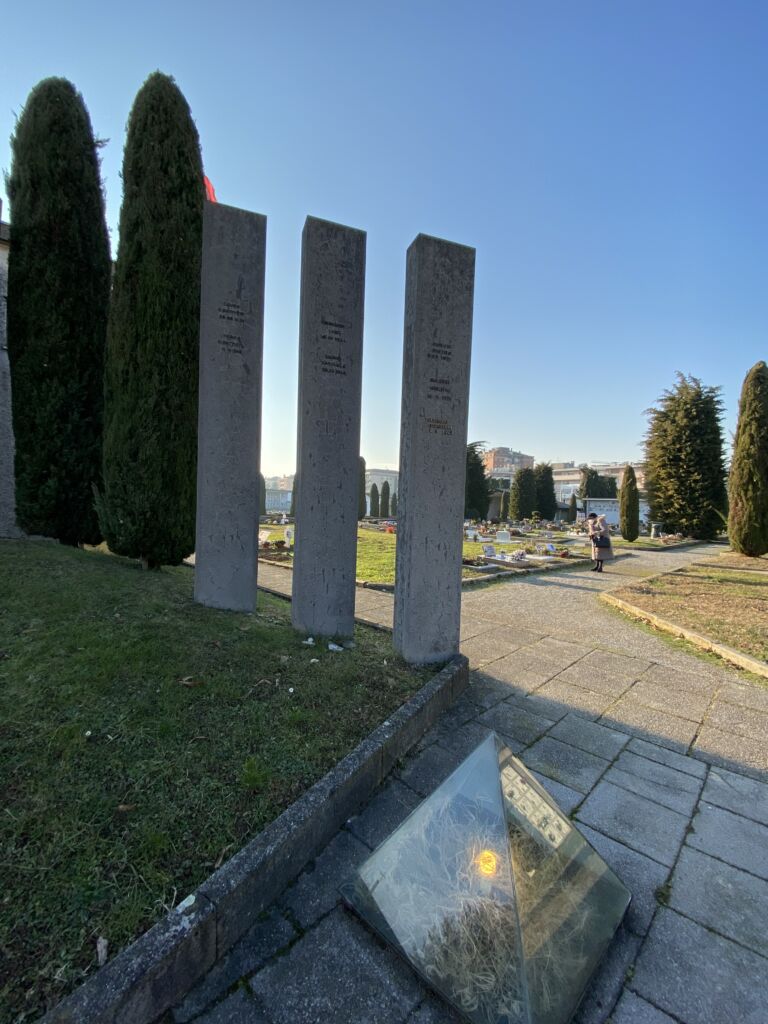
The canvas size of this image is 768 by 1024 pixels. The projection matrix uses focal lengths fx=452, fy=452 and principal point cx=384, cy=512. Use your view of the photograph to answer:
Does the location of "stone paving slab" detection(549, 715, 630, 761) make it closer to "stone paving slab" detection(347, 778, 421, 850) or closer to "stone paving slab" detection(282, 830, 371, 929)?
"stone paving slab" detection(347, 778, 421, 850)

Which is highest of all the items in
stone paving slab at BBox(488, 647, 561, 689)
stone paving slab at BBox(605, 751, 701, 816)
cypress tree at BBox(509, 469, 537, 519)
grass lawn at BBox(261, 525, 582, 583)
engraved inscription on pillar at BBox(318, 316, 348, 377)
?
engraved inscription on pillar at BBox(318, 316, 348, 377)

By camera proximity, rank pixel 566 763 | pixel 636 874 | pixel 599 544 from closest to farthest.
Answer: pixel 636 874 → pixel 566 763 → pixel 599 544

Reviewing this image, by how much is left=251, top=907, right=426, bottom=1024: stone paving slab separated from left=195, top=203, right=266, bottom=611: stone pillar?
331 cm

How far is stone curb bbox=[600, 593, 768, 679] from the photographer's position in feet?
14.3

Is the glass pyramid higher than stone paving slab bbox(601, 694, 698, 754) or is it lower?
higher

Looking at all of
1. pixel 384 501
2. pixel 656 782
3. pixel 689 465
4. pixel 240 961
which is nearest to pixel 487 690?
pixel 656 782

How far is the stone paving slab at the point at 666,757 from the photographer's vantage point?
2775 millimetres

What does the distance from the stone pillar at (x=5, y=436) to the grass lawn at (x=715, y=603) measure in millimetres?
9400

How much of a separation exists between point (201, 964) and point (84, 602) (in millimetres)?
3080

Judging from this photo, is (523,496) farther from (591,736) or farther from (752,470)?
(591,736)

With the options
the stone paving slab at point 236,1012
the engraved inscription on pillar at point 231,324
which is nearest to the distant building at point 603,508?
the engraved inscription on pillar at point 231,324

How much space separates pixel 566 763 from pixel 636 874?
808mm

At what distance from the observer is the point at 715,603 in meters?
7.19

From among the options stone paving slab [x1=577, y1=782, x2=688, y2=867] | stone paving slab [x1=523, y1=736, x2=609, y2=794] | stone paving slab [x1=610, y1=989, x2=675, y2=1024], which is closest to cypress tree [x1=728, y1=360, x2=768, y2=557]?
stone paving slab [x1=523, y1=736, x2=609, y2=794]
